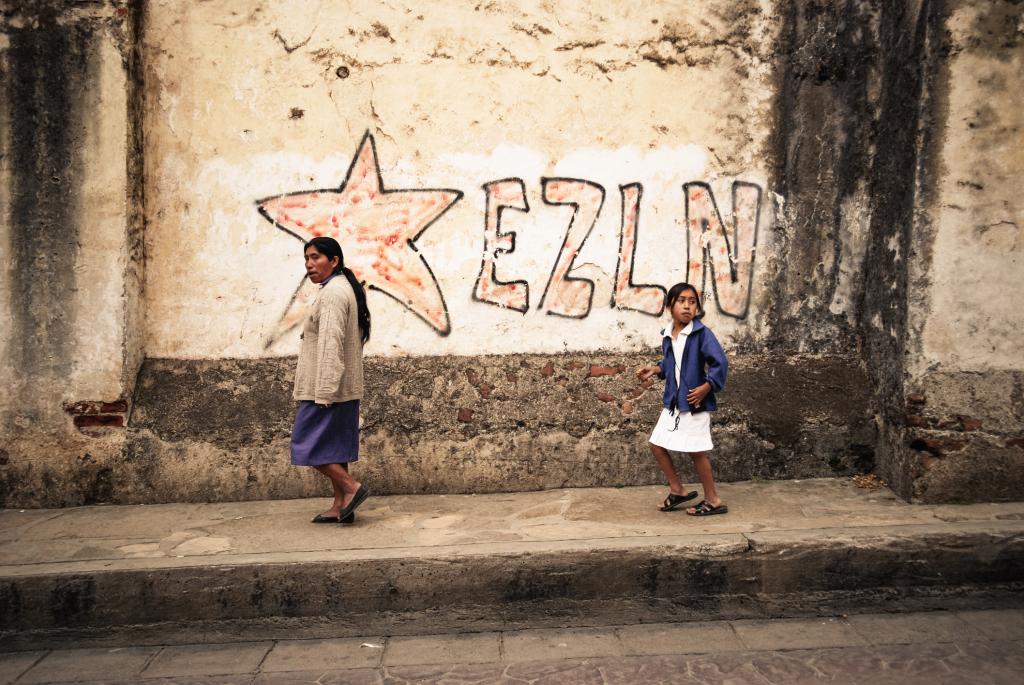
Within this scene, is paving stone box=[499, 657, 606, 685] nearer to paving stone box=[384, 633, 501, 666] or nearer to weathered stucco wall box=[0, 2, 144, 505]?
paving stone box=[384, 633, 501, 666]

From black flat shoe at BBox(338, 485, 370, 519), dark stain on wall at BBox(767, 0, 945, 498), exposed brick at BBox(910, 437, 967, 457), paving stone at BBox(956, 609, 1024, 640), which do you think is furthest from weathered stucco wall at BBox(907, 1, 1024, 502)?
black flat shoe at BBox(338, 485, 370, 519)

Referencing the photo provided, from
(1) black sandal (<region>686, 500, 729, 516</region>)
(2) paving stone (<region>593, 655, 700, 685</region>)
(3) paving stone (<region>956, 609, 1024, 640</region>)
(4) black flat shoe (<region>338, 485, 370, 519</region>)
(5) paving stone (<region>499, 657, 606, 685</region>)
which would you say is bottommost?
(5) paving stone (<region>499, 657, 606, 685</region>)

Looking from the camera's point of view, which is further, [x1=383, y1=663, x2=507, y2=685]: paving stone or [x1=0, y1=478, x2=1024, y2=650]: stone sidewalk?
[x1=0, y1=478, x2=1024, y2=650]: stone sidewalk

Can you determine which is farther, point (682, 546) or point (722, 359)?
point (722, 359)

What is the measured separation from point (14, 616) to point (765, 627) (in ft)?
11.6

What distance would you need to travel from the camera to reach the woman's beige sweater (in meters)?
4.62

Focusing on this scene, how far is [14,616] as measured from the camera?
13.7ft

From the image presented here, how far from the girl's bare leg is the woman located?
1.83 meters

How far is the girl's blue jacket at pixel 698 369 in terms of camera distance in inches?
188

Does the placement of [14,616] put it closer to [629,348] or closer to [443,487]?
[443,487]

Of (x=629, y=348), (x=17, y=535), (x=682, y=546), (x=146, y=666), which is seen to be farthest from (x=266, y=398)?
(x=682, y=546)

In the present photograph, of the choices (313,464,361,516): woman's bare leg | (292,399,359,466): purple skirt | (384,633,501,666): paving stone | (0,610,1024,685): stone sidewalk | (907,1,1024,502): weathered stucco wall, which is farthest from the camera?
(907,1,1024,502): weathered stucco wall

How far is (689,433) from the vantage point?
4.85m

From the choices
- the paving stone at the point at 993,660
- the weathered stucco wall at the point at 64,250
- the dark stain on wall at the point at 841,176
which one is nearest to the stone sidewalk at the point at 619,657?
the paving stone at the point at 993,660
